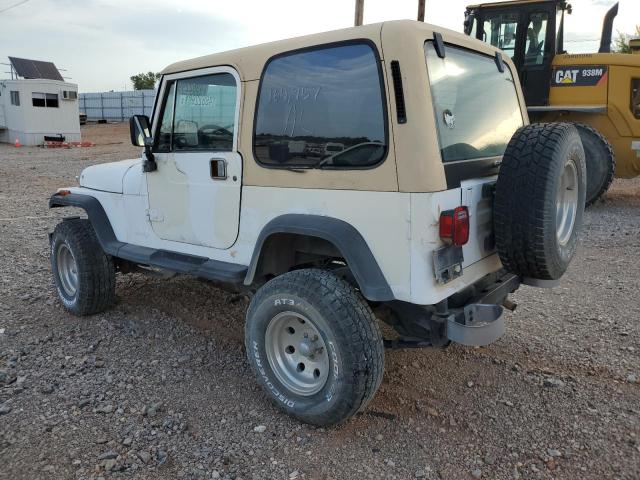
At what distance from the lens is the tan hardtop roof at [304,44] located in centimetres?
268

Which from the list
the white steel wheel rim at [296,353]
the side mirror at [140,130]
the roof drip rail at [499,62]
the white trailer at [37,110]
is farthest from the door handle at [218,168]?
Result: the white trailer at [37,110]

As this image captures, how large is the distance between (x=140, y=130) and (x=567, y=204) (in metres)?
2.97

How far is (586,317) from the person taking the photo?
4.43 metres

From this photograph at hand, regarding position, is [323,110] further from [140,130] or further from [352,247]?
[140,130]

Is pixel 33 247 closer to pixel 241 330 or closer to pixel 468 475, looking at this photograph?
pixel 241 330

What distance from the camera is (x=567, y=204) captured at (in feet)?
10.8

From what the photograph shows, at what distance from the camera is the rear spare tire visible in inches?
107

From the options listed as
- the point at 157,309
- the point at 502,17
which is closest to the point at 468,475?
the point at 157,309

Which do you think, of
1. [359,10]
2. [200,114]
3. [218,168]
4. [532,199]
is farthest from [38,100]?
[532,199]

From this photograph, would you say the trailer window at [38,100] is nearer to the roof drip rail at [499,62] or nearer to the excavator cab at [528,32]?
the excavator cab at [528,32]

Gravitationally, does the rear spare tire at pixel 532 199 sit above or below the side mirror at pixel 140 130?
below

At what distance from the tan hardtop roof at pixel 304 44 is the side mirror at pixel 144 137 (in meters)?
0.39

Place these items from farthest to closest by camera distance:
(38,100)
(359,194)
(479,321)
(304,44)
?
1. (38,100)
2. (304,44)
3. (479,321)
4. (359,194)

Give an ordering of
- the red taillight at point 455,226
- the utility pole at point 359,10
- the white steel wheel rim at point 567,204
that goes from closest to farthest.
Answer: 1. the red taillight at point 455,226
2. the white steel wheel rim at point 567,204
3. the utility pole at point 359,10
